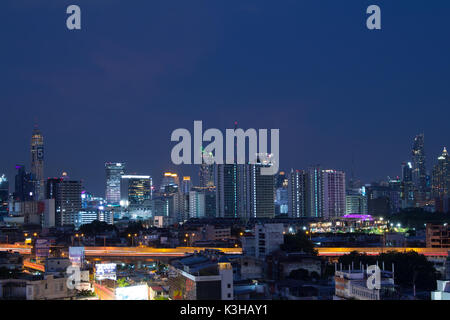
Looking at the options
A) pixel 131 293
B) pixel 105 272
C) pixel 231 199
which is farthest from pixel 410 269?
pixel 231 199

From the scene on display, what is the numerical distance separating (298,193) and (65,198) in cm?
2361

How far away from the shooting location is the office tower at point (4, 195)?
61.4 meters

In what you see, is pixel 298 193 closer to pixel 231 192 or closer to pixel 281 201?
pixel 231 192

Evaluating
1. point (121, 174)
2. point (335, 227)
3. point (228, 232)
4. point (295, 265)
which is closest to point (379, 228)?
point (335, 227)

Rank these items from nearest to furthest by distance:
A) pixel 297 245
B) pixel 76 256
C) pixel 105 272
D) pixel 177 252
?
pixel 105 272, pixel 76 256, pixel 297 245, pixel 177 252

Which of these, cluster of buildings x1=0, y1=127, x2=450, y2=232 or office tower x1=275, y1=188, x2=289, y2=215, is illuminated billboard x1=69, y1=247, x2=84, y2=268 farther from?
office tower x1=275, y1=188, x2=289, y2=215

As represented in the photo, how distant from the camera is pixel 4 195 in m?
63.8

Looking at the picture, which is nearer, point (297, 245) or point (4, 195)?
point (297, 245)

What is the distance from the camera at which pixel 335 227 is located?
45125 millimetres

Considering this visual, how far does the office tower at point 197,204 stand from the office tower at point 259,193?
455 inches
